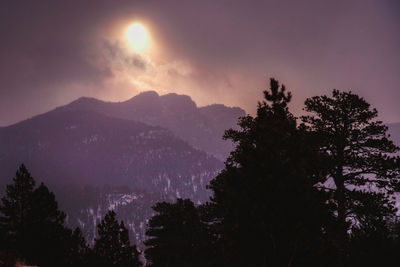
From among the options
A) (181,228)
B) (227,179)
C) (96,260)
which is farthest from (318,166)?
(96,260)

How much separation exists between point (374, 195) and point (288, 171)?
7270mm

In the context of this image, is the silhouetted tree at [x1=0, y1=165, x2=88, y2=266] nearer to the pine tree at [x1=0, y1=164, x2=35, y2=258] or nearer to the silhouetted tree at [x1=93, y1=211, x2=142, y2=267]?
the pine tree at [x1=0, y1=164, x2=35, y2=258]

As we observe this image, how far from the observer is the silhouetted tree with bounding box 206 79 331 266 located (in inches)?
486

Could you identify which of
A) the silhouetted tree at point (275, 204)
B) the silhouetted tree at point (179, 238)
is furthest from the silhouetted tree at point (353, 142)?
the silhouetted tree at point (179, 238)

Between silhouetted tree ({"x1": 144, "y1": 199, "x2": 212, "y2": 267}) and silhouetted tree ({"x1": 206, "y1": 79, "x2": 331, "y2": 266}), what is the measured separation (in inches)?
943

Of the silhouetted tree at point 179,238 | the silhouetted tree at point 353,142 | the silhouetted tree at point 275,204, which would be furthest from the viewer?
the silhouetted tree at point 179,238

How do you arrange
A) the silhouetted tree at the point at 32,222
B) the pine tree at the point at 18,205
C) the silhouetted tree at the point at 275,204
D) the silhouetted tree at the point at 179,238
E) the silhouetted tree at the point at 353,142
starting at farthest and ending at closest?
the silhouetted tree at the point at 179,238
the pine tree at the point at 18,205
the silhouetted tree at the point at 32,222
the silhouetted tree at the point at 353,142
the silhouetted tree at the point at 275,204

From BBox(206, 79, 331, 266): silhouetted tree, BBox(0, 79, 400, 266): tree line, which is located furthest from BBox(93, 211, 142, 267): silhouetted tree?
BBox(206, 79, 331, 266): silhouetted tree

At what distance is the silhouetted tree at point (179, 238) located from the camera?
120 feet

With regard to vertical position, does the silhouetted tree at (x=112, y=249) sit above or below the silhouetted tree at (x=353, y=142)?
below

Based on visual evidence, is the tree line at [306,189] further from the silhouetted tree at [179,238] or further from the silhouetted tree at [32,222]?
the silhouetted tree at [32,222]

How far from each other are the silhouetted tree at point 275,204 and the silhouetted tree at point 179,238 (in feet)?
78.6

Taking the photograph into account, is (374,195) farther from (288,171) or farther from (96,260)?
(96,260)

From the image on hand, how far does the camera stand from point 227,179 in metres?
13.6
